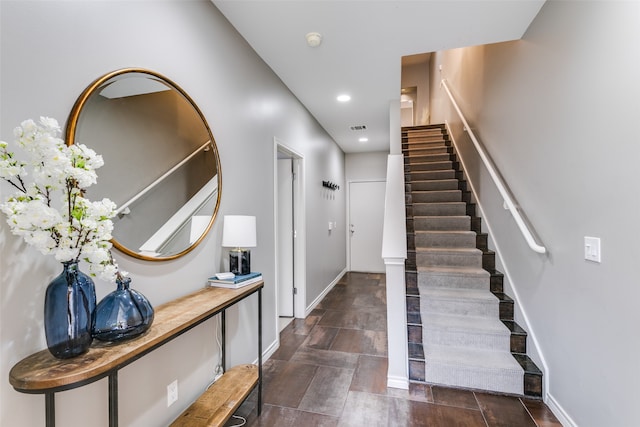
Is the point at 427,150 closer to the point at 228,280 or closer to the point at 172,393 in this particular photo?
the point at 228,280

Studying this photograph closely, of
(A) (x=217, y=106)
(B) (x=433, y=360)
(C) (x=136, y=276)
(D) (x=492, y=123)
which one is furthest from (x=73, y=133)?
(D) (x=492, y=123)

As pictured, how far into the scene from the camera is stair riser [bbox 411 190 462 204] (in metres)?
4.00

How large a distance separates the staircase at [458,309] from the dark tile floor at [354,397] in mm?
126

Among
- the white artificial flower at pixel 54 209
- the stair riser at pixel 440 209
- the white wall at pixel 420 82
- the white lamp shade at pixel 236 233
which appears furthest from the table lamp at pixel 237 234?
the white wall at pixel 420 82

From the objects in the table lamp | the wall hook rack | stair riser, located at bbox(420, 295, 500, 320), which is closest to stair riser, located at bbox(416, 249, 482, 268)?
stair riser, located at bbox(420, 295, 500, 320)

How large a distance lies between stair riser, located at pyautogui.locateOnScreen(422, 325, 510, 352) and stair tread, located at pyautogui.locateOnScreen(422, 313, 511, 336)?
2cm

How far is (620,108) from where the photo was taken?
140 cm

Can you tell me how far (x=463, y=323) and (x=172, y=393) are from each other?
2.21m

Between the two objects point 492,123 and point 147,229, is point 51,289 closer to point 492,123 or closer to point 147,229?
point 147,229

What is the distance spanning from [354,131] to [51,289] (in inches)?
183

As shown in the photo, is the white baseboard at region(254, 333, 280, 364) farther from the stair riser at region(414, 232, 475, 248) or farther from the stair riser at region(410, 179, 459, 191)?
the stair riser at region(410, 179, 459, 191)

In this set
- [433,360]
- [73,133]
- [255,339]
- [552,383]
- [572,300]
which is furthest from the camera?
[255,339]

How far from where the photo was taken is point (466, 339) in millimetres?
2443

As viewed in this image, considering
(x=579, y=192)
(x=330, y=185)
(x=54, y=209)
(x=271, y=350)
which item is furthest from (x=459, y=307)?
(x=330, y=185)
